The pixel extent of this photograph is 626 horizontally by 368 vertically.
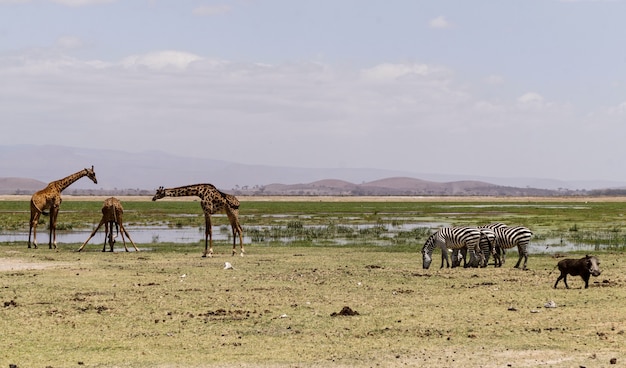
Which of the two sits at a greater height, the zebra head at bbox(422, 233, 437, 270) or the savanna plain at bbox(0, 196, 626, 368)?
the zebra head at bbox(422, 233, 437, 270)

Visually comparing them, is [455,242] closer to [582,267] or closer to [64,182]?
[582,267]

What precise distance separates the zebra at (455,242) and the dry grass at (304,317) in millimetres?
913

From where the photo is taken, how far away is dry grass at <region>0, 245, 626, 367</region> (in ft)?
37.9

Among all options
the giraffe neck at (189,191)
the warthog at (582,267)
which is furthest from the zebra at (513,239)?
the giraffe neck at (189,191)

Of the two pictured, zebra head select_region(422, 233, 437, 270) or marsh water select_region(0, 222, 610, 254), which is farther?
marsh water select_region(0, 222, 610, 254)

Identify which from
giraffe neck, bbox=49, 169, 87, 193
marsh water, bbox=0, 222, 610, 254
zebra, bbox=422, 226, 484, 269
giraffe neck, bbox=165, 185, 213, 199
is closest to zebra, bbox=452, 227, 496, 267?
zebra, bbox=422, 226, 484, 269

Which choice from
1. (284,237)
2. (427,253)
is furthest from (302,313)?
(284,237)

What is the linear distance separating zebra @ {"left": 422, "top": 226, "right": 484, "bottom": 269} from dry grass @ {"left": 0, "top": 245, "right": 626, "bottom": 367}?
913 mm

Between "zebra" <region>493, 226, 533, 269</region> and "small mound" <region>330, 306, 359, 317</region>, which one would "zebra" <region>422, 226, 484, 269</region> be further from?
"small mound" <region>330, 306, 359, 317</region>

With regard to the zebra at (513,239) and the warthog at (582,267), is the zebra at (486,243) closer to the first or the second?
the zebra at (513,239)

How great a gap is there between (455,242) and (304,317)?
961 centimetres

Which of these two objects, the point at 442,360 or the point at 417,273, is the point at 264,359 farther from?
the point at 417,273

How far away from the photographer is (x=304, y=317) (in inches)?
571

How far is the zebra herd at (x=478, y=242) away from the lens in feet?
75.2
